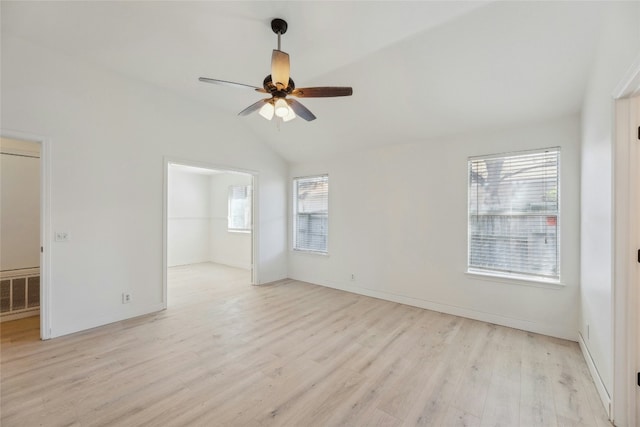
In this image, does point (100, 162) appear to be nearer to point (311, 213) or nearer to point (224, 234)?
point (311, 213)

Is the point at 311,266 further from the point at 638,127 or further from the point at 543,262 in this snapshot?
the point at 638,127

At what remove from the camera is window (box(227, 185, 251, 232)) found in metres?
7.05

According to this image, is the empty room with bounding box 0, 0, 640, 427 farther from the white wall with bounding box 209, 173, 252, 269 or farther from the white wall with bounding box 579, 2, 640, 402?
the white wall with bounding box 209, 173, 252, 269

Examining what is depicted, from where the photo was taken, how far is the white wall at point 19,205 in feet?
11.3

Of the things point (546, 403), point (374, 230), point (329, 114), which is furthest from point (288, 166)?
point (546, 403)

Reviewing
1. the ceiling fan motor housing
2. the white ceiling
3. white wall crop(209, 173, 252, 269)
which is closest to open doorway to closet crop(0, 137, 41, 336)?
the white ceiling

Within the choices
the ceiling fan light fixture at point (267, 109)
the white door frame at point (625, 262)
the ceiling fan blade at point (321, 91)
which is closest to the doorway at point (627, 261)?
the white door frame at point (625, 262)

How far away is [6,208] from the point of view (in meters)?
3.45

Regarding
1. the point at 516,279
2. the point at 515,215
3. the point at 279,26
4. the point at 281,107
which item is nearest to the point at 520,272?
the point at 516,279

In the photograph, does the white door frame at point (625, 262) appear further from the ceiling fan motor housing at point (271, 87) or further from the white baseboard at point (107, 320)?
the white baseboard at point (107, 320)

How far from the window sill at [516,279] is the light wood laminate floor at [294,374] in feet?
1.90

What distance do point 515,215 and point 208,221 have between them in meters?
7.32

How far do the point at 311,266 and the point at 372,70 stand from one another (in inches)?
145

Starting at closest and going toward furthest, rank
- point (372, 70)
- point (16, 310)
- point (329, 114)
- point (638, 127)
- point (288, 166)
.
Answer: point (638, 127) → point (372, 70) → point (16, 310) → point (329, 114) → point (288, 166)
